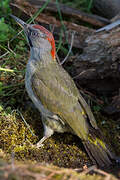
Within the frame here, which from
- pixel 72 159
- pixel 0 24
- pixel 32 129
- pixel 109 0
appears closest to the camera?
pixel 72 159

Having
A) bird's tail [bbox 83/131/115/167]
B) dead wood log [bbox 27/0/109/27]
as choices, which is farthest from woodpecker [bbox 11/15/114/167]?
dead wood log [bbox 27/0/109/27]

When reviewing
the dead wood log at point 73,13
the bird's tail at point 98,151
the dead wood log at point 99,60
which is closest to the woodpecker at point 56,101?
the bird's tail at point 98,151

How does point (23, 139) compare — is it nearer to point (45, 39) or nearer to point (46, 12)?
point (45, 39)

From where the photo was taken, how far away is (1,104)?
155 inches

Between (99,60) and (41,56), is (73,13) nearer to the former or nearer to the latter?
(99,60)

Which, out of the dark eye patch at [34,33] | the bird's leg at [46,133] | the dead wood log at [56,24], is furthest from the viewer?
the dead wood log at [56,24]

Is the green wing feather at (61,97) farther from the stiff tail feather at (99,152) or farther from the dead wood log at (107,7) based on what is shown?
the dead wood log at (107,7)

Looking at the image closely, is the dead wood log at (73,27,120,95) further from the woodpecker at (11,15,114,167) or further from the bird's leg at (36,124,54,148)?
the bird's leg at (36,124,54,148)

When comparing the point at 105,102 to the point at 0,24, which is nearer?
the point at 0,24

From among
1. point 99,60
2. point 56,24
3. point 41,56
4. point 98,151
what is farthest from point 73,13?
point 98,151

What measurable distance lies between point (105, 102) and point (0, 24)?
2.27m

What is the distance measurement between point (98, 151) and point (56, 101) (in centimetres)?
89

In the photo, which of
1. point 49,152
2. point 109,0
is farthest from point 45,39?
point 109,0

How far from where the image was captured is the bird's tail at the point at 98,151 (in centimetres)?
347
